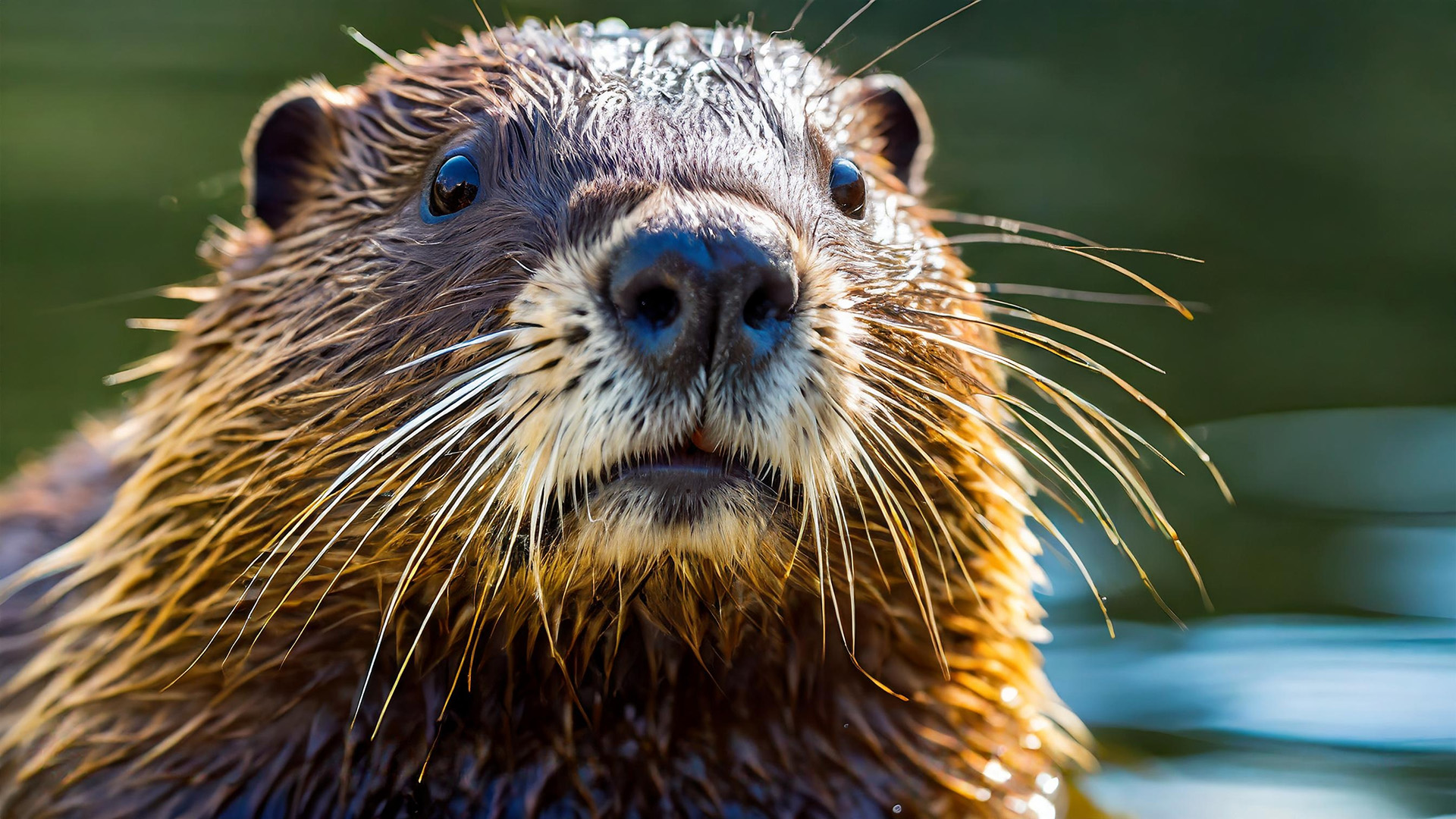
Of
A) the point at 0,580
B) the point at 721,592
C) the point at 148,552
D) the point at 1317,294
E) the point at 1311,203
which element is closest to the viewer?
the point at 721,592

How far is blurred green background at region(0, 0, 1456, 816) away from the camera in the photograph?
4508mm

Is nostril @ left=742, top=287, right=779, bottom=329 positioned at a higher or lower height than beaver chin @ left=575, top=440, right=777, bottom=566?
higher

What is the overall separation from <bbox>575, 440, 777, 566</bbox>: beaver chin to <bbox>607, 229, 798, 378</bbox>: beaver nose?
167 mm

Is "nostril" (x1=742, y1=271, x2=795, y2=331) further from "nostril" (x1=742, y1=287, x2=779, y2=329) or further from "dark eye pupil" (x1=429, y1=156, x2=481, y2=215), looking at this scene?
"dark eye pupil" (x1=429, y1=156, x2=481, y2=215)

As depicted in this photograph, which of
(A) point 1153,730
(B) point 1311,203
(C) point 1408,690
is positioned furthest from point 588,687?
(B) point 1311,203

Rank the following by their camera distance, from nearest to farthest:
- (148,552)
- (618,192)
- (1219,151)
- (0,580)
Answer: (618,192)
(148,552)
(0,580)
(1219,151)

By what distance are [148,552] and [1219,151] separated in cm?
717

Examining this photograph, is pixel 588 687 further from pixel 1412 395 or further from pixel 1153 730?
pixel 1412 395

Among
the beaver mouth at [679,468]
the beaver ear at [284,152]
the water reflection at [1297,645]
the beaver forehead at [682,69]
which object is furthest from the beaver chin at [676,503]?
the water reflection at [1297,645]

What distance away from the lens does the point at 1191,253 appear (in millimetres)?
7652

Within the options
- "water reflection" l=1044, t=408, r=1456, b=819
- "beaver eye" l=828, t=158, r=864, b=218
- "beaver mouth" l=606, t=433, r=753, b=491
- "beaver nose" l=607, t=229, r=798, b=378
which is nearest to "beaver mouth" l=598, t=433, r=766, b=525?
"beaver mouth" l=606, t=433, r=753, b=491

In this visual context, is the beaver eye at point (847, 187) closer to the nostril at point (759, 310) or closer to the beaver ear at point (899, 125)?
the beaver ear at point (899, 125)

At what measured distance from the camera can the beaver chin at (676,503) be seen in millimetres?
2551

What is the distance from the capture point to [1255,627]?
4941 mm
